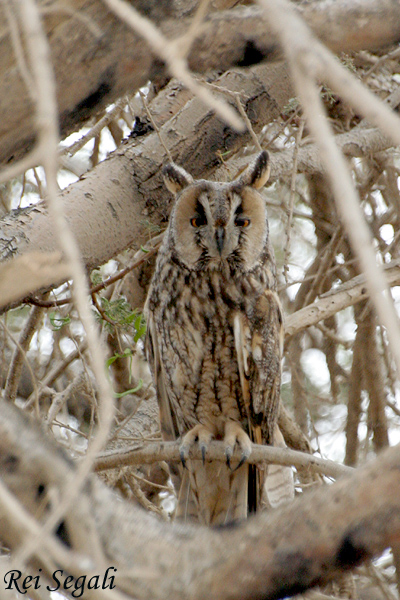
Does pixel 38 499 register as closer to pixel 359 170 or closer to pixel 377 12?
pixel 377 12

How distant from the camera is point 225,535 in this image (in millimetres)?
1148

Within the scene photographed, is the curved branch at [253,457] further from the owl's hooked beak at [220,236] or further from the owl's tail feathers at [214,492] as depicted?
the owl's hooked beak at [220,236]

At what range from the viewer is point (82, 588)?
108cm

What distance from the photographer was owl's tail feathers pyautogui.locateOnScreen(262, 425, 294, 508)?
9.45ft

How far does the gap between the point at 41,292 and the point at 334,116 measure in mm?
2252

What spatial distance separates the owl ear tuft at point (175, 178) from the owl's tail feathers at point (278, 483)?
116 cm

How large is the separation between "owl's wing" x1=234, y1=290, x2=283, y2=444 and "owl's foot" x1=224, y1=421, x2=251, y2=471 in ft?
0.27

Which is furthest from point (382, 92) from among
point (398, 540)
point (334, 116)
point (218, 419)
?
point (398, 540)

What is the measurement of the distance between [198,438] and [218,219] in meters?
0.95

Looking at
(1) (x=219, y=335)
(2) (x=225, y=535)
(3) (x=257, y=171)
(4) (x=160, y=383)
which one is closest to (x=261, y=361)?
(1) (x=219, y=335)

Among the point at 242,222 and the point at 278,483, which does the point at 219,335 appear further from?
the point at 278,483

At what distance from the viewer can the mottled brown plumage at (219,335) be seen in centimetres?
271

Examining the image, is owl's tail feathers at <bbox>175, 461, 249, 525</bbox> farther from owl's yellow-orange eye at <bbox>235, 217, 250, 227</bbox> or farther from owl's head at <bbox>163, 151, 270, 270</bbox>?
owl's yellow-orange eye at <bbox>235, 217, 250, 227</bbox>

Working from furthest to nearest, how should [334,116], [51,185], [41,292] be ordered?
[334,116], [41,292], [51,185]
